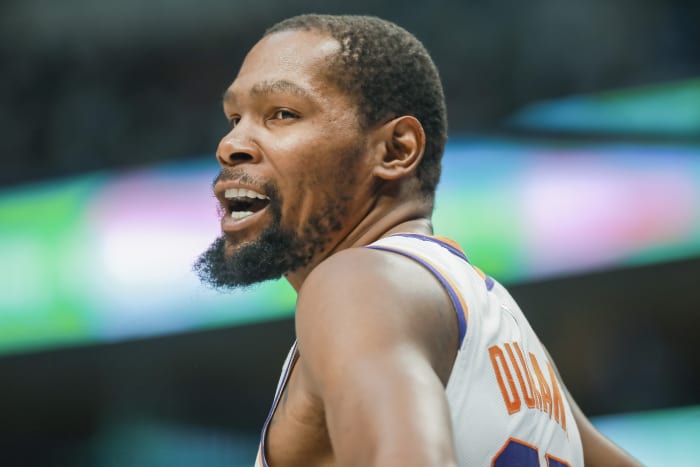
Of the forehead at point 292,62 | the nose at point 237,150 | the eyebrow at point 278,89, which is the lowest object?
the nose at point 237,150

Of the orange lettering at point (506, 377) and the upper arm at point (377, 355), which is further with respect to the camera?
the orange lettering at point (506, 377)

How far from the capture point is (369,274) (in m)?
0.80

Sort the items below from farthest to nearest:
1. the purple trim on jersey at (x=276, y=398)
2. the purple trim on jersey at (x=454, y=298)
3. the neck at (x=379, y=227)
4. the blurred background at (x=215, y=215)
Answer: the blurred background at (x=215, y=215), the neck at (x=379, y=227), the purple trim on jersey at (x=276, y=398), the purple trim on jersey at (x=454, y=298)

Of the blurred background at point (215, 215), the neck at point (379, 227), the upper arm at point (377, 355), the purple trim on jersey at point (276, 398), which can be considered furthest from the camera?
the blurred background at point (215, 215)

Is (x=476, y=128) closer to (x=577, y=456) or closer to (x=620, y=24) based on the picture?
(x=620, y=24)

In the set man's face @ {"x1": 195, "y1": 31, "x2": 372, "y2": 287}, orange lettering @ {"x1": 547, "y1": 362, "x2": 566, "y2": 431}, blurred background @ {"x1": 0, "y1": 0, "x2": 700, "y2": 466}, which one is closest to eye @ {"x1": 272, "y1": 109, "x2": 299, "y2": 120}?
man's face @ {"x1": 195, "y1": 31, "x2": 372, "y2": 287}

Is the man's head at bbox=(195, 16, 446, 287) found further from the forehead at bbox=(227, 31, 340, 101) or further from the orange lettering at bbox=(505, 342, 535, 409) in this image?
the orange lettering at bbox=(505, 342, 535, 409)

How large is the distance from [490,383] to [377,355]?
0.24 metres

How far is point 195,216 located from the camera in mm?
2568

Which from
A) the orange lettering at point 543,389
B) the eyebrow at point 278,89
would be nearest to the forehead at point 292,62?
the eyebrow at point 278,89

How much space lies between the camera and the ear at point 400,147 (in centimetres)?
124

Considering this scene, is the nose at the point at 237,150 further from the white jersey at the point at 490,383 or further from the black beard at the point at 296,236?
the white jersey at the point at 490,383

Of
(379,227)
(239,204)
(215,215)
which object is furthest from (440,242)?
(215,215)

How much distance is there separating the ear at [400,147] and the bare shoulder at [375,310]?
373 mm
